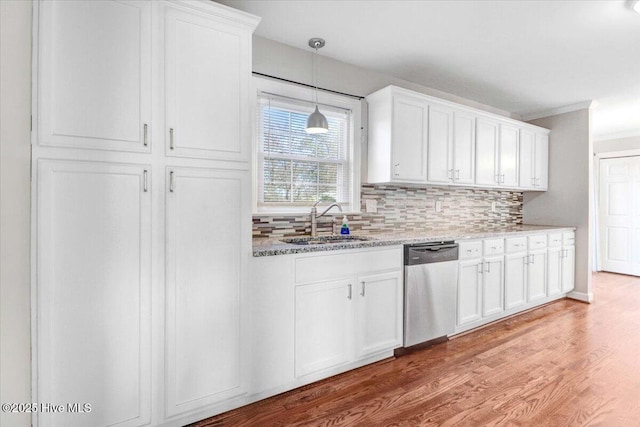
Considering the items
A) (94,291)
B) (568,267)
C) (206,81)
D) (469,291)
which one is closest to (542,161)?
(568,267)

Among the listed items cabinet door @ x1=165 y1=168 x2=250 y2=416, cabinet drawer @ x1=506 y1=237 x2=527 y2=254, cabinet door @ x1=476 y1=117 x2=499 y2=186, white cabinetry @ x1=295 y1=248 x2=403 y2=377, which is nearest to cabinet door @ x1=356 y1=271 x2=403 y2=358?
white cabinetry @ x1=295 y1=248 x2=403 y2=377

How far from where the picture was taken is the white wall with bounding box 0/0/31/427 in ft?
4.24

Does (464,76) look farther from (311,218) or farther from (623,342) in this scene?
(623,342)

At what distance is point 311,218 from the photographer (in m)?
2.90

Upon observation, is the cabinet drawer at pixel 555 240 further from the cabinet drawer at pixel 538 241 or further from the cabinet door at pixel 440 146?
the cabinet door at pixel 440 146

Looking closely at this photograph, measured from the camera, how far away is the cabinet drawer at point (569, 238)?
13.9 feet

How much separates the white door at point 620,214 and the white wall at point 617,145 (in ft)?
0.61

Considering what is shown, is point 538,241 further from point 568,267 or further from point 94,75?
point 94,75

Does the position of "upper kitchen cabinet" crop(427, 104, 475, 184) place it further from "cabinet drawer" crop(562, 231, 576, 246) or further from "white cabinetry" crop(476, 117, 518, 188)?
"cabinet drawer" crop(562, 231, 576, 246)

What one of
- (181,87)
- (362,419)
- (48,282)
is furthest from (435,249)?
(48,282)

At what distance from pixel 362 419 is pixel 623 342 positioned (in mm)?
2714

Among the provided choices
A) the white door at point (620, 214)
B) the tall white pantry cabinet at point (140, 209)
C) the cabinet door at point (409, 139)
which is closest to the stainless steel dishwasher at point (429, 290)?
the cabinet door at point (409, 139)

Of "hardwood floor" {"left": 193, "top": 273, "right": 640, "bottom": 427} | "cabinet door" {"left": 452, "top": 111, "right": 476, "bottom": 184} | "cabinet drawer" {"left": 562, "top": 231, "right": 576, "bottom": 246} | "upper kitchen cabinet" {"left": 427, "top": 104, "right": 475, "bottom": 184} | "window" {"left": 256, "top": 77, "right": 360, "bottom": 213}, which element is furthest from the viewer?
"cabinet drawer" {"left": 562, "top": 231, "right": 576, "bottom": 246}

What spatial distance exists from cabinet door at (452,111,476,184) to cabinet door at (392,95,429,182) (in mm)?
465
